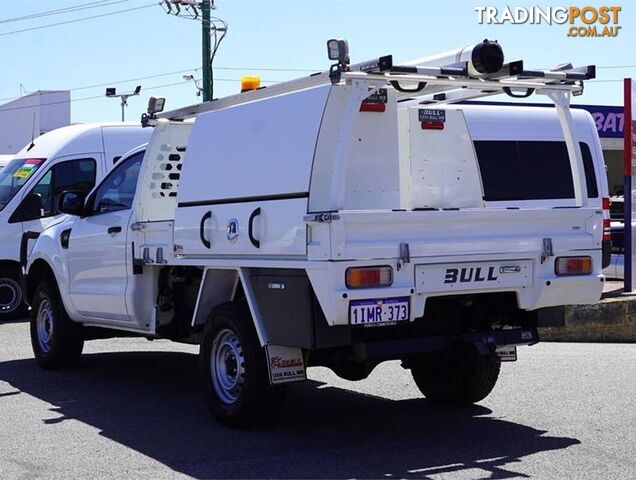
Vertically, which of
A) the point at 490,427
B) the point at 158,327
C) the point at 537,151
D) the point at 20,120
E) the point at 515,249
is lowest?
the point at 490,427

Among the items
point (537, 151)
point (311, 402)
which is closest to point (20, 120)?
point (537, 151)

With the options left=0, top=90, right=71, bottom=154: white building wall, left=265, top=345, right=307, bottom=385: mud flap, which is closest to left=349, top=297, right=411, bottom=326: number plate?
left=265, top=345, right=307, bottom=385: mud flap

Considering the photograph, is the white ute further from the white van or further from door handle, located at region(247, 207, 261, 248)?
the white van

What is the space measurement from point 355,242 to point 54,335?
496 cm

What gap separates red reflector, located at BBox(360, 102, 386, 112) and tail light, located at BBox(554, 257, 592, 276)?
5.32 feet

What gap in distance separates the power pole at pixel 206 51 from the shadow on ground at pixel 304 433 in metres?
17.6

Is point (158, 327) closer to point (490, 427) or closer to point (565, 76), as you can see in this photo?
point (490, 427)

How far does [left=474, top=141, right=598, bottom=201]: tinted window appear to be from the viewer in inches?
512

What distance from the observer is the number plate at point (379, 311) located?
6.79 meters

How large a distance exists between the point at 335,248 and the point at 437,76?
1472 mm

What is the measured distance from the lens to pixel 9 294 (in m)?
15.8

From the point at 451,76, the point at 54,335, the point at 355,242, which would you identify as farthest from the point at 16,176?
the point at 355,242

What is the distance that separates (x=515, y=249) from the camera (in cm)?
746

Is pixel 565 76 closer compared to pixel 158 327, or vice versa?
pixel 565 76
